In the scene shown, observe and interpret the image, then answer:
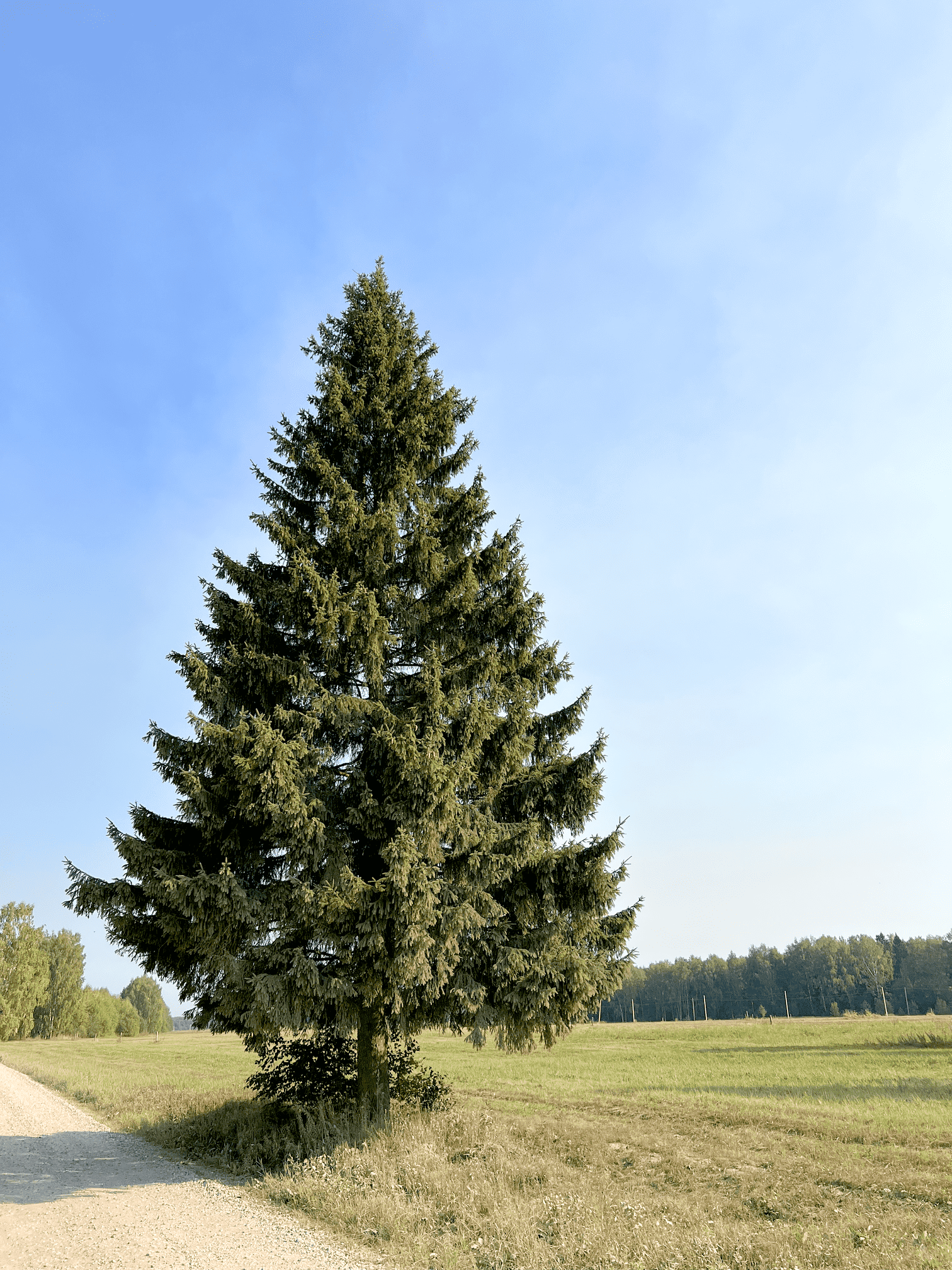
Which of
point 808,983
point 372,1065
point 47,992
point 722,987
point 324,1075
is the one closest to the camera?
point 372,1065

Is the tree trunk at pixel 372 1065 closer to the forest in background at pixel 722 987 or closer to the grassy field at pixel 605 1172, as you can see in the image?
the grassy field at pixel 605 1172

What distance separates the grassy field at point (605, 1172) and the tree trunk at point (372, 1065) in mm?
432

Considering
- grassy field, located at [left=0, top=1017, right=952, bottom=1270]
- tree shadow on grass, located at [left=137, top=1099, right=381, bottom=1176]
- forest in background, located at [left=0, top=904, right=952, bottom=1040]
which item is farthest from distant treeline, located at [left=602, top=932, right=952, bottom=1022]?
tree shadow on grass, located at [left=137, top=1099, right=381, bottom=1176]

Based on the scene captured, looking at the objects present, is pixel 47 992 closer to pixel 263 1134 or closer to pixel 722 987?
pixel 263 1134

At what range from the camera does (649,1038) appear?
186 feet

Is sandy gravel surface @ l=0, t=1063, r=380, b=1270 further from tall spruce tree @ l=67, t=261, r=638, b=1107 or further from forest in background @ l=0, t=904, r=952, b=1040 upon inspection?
forest in background @ l=0, t=904, r=952, b=1040

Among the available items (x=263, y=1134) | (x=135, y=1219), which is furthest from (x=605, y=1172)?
(x=135, y=1219)

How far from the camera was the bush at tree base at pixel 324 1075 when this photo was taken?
37.0ft

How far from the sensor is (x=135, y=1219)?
7.97 meters

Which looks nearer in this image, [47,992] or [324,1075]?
[324,1075]

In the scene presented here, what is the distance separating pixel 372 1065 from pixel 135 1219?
345 centimetres

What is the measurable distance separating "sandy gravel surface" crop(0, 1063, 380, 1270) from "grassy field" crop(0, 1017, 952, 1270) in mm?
513

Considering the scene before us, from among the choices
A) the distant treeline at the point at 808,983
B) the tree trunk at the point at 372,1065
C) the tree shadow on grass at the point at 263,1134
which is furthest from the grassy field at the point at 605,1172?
the distant treeline at the point at 808,983

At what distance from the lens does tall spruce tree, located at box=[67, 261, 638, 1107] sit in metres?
9.16
